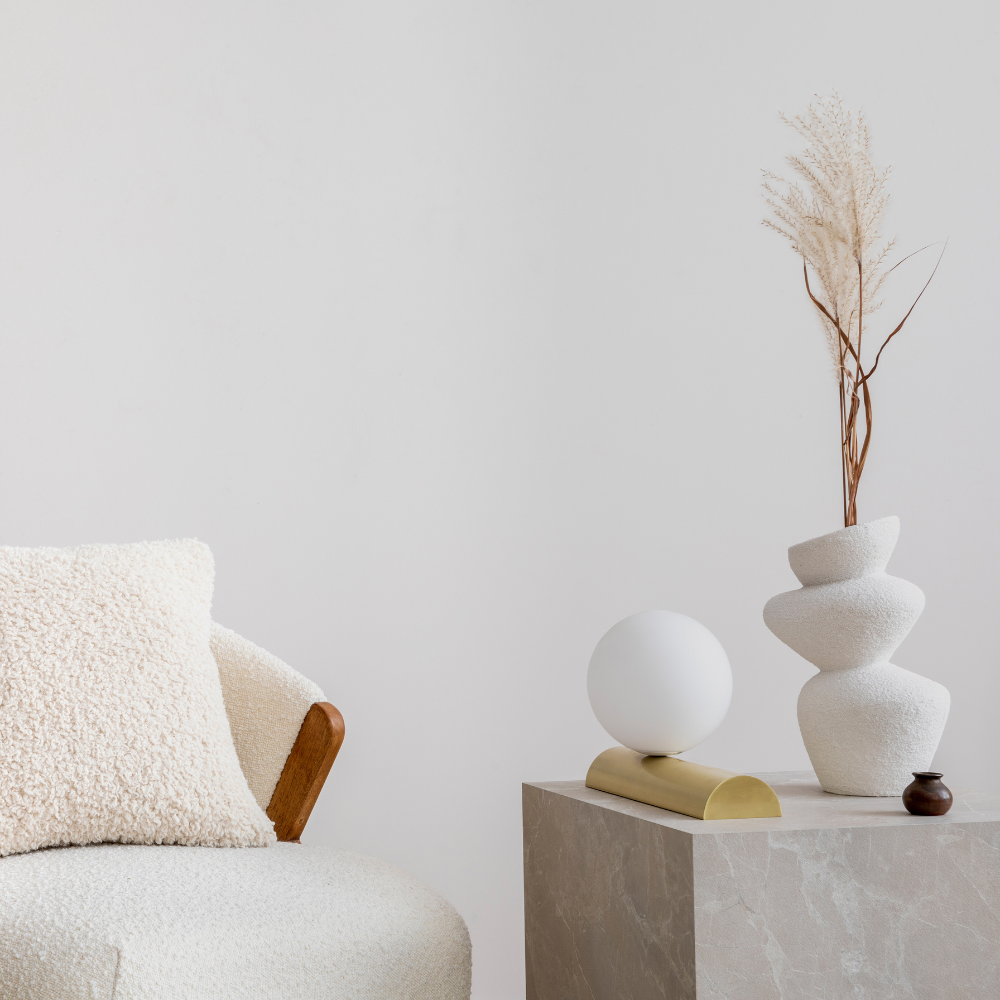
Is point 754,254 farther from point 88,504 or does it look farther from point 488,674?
point 88,504

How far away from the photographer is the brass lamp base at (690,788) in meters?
1.05

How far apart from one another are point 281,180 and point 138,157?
28cm

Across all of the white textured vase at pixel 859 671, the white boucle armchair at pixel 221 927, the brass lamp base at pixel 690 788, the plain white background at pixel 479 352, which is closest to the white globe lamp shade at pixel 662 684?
the brass lamp base at pixel 690 788

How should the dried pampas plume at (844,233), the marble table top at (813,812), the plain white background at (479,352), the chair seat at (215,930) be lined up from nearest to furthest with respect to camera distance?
the chair seat at (215,930)
the marble table top at (813,812)
the dried pampas plume at (844,233)
the plain white background at (479,352)

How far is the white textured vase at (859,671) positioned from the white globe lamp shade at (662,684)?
0.57ft

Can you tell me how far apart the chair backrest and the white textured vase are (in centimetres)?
68

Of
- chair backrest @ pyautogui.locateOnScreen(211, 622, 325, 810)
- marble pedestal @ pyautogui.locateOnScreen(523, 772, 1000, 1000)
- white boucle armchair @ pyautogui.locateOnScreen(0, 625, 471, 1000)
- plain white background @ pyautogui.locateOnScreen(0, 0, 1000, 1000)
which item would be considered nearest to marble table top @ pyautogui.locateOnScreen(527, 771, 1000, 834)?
marble pedestal @ pyautogui.locateOnScreen(523, 772, 1000, 1000)

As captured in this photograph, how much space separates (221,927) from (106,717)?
0.35 meters

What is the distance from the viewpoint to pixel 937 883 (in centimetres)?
102

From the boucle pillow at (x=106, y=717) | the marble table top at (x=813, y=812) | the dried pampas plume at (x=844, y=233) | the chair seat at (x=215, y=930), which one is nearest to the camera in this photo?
the chair seat at (x=215, y=930)

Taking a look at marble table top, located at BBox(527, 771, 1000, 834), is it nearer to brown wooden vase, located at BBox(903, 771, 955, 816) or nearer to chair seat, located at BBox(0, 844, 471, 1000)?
brown wooden vase, located at BBox(903, 771, 955, 816)

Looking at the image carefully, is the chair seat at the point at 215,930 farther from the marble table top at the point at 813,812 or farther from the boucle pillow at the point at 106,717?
the marble table top at the point at 813,812

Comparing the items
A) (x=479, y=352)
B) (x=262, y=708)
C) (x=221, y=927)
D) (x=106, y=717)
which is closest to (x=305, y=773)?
(x=262, y=708)

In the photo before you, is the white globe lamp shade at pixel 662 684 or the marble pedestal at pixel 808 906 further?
the white globe lamp shade at pixel 662 684
